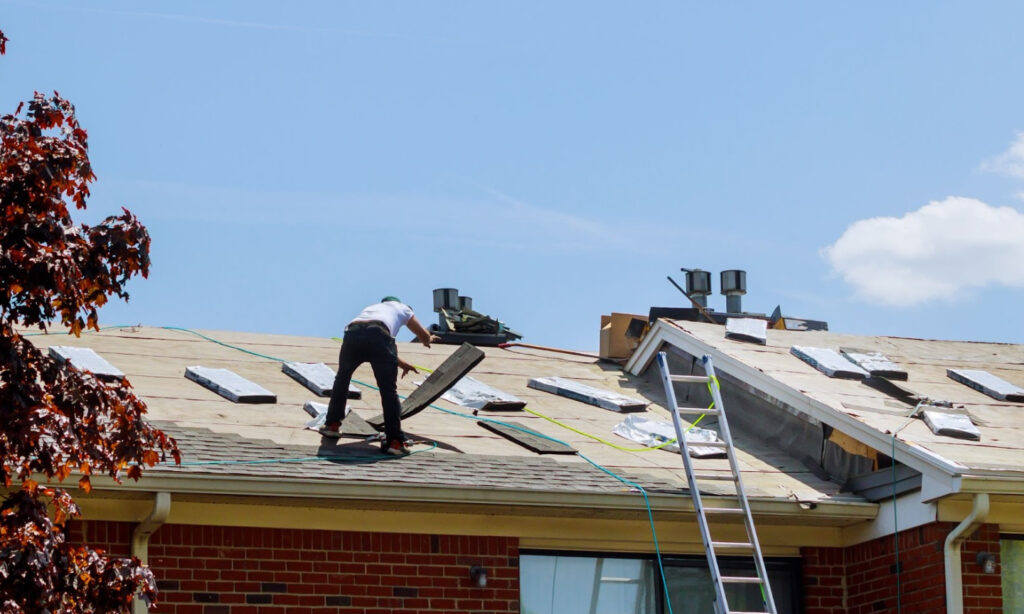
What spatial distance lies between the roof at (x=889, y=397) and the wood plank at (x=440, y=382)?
7.90 ft

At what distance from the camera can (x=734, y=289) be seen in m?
18.5

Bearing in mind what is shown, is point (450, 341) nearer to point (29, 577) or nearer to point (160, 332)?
point (160, 332)

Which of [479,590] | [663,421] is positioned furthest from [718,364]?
[479,590]

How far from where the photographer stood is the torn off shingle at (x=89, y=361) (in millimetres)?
10766

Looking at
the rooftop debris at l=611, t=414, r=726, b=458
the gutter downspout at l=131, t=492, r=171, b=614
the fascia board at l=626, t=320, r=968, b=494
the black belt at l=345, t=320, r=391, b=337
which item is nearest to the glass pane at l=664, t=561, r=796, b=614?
the rooftop debris at l=611, t=414, r=726, b=458

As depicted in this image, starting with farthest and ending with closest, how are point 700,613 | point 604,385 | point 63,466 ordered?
point 604,385 → point 700,613 → point 63,466

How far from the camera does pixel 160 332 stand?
43.6ft

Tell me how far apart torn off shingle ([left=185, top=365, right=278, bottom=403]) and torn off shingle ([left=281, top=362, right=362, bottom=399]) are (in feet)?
1.50

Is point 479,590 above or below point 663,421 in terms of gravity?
below

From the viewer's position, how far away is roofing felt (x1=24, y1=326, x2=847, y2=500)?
33.0 feet

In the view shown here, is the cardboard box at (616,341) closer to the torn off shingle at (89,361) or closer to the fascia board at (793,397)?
the fascia board at (793,397)

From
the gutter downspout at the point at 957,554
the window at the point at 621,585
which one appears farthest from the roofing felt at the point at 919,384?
the window at the point at 621,585

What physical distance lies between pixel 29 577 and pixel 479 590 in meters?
4.34

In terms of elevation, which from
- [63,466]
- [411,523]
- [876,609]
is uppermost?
[63,466]
